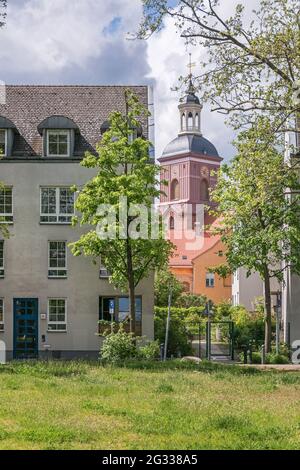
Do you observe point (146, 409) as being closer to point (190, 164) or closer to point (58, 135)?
point (58, 135)

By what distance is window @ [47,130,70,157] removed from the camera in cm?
4050

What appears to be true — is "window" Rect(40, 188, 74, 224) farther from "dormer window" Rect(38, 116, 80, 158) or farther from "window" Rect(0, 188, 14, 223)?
"dormer window" Rect(38, 116, 80, 158)

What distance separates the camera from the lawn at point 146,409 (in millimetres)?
12281

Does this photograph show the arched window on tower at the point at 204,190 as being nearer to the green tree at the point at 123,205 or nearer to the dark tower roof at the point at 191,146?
the dark tower roof at the point at 191,146

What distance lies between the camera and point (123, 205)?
33844mm

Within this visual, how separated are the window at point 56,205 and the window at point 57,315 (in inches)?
161

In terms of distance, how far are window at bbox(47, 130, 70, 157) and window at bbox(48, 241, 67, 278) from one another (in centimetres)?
462

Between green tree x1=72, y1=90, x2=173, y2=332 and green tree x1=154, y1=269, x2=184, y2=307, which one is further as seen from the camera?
green tree x1=154, y1=269, x2=184, y2=307

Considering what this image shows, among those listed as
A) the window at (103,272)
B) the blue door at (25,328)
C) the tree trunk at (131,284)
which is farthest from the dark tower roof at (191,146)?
the tree trunk at (131,284)

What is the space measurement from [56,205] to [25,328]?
6367mm

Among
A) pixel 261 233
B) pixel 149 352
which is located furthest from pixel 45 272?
pixel 261 233

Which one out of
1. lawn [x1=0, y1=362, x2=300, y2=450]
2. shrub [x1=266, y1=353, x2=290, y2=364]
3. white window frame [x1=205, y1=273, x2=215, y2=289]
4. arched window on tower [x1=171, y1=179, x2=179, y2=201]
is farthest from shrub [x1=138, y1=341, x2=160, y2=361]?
arched window on tower [x1=171, y1=179, x2=179, y2=201]
